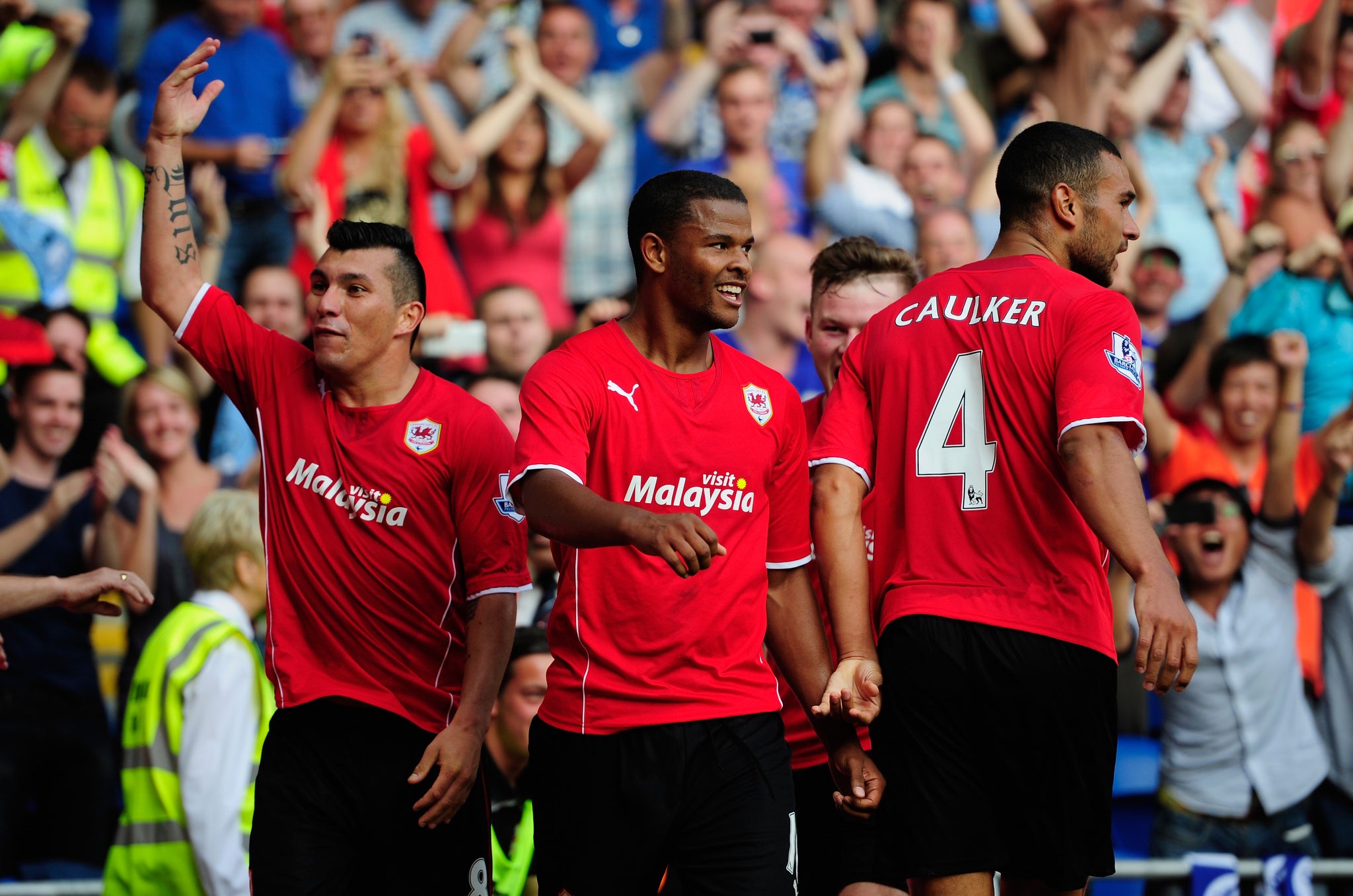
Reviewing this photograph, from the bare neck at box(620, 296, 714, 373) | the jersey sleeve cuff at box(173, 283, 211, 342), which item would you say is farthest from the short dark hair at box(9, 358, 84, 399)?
the bare neck at box(620, 296, 714, 373)

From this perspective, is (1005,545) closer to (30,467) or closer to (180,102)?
(180,102)

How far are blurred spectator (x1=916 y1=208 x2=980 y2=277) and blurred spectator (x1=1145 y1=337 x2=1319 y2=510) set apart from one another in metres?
1.40

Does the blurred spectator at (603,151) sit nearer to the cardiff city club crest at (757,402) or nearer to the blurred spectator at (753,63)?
the blurred spectator at (753,63)

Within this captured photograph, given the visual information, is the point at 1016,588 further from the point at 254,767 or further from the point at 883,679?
the point at 254,767

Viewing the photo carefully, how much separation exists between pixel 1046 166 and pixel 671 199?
1.03 meters

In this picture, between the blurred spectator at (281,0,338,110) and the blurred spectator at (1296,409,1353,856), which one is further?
the blurred spectator at (281,0,338,110)

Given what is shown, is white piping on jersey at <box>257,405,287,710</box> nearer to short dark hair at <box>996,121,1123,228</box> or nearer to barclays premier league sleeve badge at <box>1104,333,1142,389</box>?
short dark hair at <box>996,121,1123,228</box>

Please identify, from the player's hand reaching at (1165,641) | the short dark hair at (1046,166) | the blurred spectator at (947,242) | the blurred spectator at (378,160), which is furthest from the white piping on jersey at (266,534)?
the blurred spectator at (947,242)

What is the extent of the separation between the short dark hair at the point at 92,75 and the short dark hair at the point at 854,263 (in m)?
5.17

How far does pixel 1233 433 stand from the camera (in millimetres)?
8109

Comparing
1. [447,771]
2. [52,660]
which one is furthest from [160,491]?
[447,771]

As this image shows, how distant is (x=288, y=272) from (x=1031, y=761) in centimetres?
553

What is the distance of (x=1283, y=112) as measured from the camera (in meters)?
10.7

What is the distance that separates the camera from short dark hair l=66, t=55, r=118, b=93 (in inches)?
326
